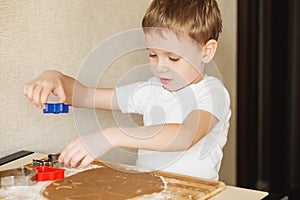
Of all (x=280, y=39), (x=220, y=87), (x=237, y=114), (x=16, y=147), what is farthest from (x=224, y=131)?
(x=280, y=39)

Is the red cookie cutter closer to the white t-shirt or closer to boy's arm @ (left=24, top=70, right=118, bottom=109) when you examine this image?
boy's arm @ (left=24, top=70, right=118, bottom=109)

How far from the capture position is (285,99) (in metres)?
2.35

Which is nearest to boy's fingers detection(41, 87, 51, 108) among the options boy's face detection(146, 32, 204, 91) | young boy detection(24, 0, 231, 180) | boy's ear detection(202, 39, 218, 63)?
young boy detection(24, 0, 231, 180)

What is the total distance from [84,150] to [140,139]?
117mm

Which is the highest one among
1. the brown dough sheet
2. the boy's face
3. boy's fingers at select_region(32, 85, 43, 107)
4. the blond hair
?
the blond hair

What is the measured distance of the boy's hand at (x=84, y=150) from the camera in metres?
1.07

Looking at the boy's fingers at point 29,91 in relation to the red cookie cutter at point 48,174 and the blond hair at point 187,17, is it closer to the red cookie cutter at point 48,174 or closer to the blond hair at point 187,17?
the red cookie cutter at point 48,174

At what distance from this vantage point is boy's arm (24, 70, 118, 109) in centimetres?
124

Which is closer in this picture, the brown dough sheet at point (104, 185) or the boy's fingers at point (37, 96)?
the brown dough sheet at point (104, 185)

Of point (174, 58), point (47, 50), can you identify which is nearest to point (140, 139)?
point (174, 58)

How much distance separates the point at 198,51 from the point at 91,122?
38cm

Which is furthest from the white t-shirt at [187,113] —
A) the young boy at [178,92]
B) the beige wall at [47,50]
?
the beige wall at [47,50]

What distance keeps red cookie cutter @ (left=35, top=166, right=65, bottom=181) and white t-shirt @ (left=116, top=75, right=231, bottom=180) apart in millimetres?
255

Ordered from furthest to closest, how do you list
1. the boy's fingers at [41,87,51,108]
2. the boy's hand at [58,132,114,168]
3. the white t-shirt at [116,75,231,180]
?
the white t-shirt at [116,75,231,180]
the boy's fingers at [41,87,51,108]
the boy's hand at [58,132,114,168]
